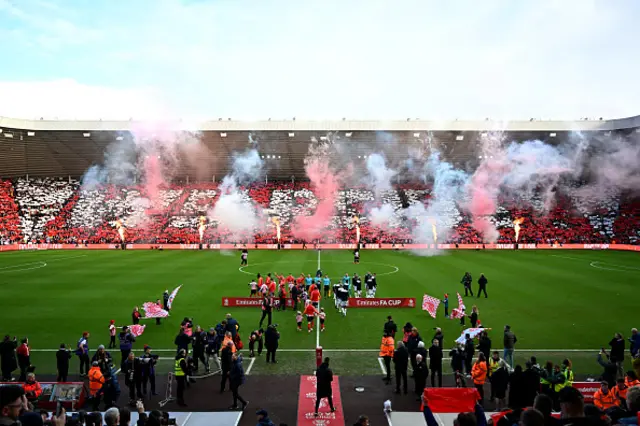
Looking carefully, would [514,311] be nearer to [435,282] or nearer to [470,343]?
[435,282]

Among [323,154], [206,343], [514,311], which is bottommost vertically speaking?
[514,311]

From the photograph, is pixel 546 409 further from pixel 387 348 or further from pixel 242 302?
pixel 242 302

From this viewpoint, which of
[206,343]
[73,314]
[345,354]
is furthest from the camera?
[73,314]

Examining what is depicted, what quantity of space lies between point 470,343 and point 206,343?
27.0 feet

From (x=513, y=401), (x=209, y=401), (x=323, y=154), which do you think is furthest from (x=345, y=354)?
(x=323, y=154)

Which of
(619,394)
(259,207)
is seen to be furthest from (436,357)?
(259,207)

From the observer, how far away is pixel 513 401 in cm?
1010

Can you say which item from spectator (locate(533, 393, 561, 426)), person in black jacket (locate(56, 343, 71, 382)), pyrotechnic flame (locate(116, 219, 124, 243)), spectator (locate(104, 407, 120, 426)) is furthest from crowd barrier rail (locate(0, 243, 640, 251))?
spectator (locate(533, 393, 561, 426))

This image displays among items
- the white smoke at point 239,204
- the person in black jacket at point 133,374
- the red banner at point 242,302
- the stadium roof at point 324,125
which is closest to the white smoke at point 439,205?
the stadium roof at point 324,125

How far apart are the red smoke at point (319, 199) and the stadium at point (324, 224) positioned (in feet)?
0.85

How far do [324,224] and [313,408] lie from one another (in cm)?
4491

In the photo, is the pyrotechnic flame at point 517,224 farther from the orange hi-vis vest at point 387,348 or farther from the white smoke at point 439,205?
the orange hi-vis vest at point 387,348

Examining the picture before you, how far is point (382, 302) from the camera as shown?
2200cm

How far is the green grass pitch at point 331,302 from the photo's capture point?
55.0 feet
